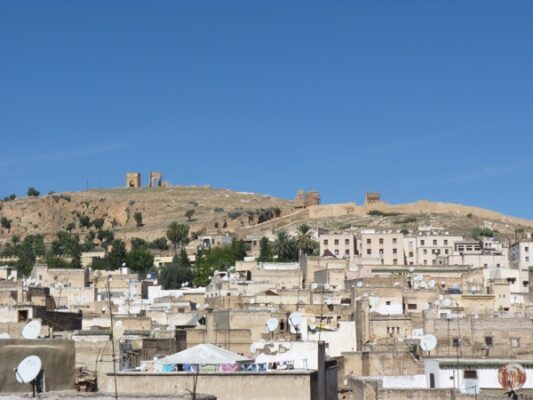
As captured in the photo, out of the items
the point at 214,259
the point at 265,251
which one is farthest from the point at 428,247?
the point at 214,259

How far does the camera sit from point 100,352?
22.0 meters

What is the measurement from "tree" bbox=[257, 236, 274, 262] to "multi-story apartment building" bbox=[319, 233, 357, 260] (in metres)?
3.50

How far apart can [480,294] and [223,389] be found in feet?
112

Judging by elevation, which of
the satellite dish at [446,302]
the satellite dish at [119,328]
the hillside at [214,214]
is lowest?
the satellite dish at [119,328]

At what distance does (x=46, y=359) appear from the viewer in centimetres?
1703

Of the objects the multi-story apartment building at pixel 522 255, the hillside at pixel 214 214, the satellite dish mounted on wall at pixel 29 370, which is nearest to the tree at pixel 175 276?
the multi-story apartment building at pixel 522 255

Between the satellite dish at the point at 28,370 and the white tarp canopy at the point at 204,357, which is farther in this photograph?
the white tarp canopy at the point at 204,357

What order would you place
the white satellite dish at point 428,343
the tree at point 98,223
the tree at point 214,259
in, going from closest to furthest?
the white satellite dish at point 428,343 → the tree at point 214,259 → the tree at point 98,223

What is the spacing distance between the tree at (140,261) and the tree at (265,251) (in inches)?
317

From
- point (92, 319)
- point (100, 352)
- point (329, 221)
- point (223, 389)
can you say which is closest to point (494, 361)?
point (100, 352)

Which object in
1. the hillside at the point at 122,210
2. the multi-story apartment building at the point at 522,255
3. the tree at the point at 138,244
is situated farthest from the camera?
the hillside at the point at 122,210

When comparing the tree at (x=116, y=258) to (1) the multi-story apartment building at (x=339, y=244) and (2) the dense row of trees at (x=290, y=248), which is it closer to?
(2) the dense row of trees at (x=290, y=248)

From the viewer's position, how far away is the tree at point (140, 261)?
286 ft

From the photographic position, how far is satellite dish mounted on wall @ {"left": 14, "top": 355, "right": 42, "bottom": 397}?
15688mm
